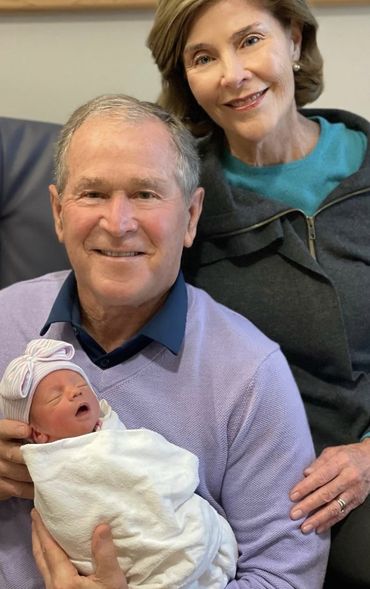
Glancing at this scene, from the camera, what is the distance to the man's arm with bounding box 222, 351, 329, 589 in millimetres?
1063

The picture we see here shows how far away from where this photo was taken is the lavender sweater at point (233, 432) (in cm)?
107

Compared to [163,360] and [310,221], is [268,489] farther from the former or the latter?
[310,221]

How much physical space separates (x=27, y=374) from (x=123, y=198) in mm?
314

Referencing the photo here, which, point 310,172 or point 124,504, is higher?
point 310,172

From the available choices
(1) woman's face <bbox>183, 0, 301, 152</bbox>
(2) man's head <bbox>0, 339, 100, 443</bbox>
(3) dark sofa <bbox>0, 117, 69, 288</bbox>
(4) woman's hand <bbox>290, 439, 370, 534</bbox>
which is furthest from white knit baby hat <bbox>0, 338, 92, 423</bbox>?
(1) woman's face <bbox>183, 0, 301, 152</bbox>

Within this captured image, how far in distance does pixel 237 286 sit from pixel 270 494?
1.55 feet

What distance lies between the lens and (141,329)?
3.83 feet

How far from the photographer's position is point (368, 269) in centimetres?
141

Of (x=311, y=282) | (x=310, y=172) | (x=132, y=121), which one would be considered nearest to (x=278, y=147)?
(x=310, y=172)

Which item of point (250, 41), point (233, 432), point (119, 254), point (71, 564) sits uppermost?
point (250, 41)

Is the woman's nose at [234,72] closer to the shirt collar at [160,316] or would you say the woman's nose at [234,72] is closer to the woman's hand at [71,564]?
the shirt collar at [160,316]

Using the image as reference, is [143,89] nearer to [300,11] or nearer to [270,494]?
[300,11]

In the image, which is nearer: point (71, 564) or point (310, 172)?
point (71, 564)

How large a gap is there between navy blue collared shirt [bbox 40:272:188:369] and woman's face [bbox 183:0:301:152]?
404 mm
